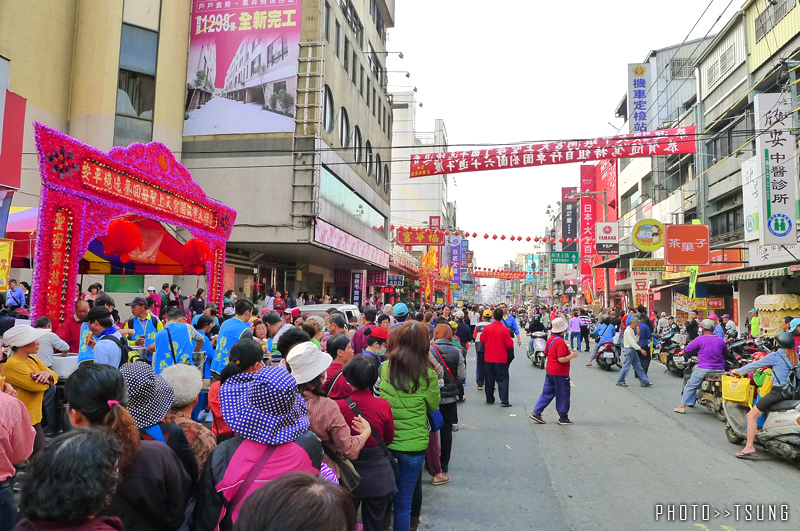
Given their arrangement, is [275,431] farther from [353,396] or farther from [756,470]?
[756,470]

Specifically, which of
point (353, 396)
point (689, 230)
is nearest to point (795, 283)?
point (689, 230)

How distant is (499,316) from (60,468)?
884 cm

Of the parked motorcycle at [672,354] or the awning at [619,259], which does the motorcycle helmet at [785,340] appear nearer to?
the parked motorcycle at [672,354]

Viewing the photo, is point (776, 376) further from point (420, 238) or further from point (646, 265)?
point (420, 238)

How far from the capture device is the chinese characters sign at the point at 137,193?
8.11 m

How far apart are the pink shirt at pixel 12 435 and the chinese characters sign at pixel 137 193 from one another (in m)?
5.67

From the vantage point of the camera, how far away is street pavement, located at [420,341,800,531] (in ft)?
15.6

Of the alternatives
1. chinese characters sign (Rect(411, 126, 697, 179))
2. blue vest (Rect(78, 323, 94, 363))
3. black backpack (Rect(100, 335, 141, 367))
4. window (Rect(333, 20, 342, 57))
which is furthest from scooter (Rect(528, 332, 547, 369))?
window (Rect(333, 20, 342, 57))

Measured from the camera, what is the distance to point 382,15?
113 ft

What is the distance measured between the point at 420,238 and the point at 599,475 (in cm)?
2812

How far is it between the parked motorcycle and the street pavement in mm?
A: 4797

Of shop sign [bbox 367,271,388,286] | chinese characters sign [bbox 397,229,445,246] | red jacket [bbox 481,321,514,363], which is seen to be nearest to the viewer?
red jacket [bbox 481,321,514,363]

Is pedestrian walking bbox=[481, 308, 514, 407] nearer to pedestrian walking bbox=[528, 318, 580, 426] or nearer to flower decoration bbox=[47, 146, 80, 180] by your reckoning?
pedestrian walking bbox=[528, 318, 580, 426]

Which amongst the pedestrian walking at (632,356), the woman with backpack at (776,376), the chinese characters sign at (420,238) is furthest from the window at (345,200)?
the woman with backpack at (776,376)
